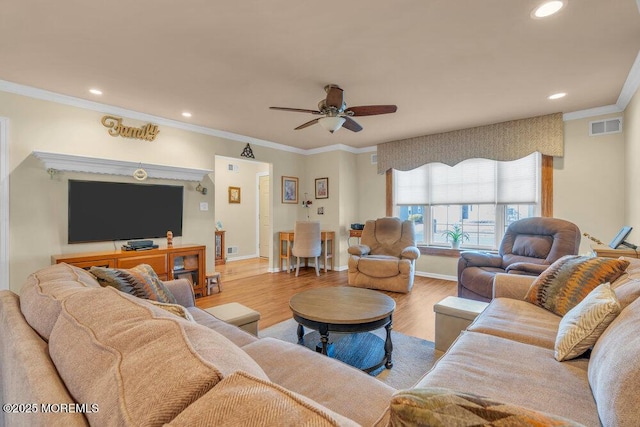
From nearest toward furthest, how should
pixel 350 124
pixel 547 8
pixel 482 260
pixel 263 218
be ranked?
pixel 547 8 → pixel 350 124 → pixel 482 260 → pixel 263 218

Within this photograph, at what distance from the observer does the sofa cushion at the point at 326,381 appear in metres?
0.95

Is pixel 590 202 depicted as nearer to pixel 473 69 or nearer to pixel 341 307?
pixel 473 69

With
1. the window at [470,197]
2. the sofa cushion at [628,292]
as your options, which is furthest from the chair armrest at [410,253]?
the sofa cushion at [628,292]

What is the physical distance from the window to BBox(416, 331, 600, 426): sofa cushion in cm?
371

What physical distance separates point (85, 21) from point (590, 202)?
5575 mm

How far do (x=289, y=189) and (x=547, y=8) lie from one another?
15.2 ft

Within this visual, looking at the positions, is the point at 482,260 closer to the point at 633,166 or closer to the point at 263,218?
the point at 633,166

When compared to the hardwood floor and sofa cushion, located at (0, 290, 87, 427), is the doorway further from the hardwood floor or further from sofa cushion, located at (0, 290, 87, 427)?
sofa cushion, located at (0, 290, 87, 427)

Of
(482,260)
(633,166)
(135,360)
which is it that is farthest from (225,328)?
(633,166)

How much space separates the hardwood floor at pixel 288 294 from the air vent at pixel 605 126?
8.98 feet

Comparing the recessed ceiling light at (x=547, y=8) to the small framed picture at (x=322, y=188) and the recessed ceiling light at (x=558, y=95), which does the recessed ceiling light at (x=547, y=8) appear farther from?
the small framed picture at (x=322, y=188)

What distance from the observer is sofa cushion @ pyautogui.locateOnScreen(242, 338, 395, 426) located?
3.13 ft

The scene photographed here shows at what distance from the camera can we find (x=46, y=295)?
101 cm

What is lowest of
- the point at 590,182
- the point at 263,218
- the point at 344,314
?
the point at 344,314
